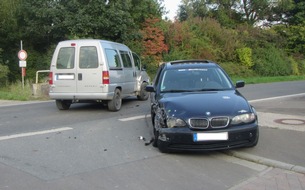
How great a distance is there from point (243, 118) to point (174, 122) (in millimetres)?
1150

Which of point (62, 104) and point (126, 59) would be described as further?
point (126, 59)

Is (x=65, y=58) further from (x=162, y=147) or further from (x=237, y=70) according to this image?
(x=237, y=70)

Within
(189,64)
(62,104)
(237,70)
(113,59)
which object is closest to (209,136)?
(189,64)

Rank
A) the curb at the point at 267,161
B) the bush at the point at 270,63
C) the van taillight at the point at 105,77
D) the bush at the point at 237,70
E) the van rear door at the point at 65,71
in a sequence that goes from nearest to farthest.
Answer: the curb at the point at 267,161, the van taillight at the point at 105,77, the van rear door at the point at 65,71, the bush at the point at 237,70, the bush at the point at 270,63

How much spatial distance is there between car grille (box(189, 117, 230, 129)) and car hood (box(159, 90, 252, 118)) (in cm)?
7

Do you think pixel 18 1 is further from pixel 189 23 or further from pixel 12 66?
pixel 189 23

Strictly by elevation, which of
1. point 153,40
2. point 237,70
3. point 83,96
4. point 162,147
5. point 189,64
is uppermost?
point 153,40

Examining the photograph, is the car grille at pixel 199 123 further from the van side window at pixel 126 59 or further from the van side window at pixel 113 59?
the van side window at pixel 126 59

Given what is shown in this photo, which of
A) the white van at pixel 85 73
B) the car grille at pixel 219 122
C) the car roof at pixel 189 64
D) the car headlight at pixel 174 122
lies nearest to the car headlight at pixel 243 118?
the car grille at pixel 219 122

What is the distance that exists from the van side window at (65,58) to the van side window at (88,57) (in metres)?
0.28

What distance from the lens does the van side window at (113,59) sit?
12.1 metres

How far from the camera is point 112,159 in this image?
651 centimetres

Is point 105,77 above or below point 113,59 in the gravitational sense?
below

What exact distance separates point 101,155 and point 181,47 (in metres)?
25.8
